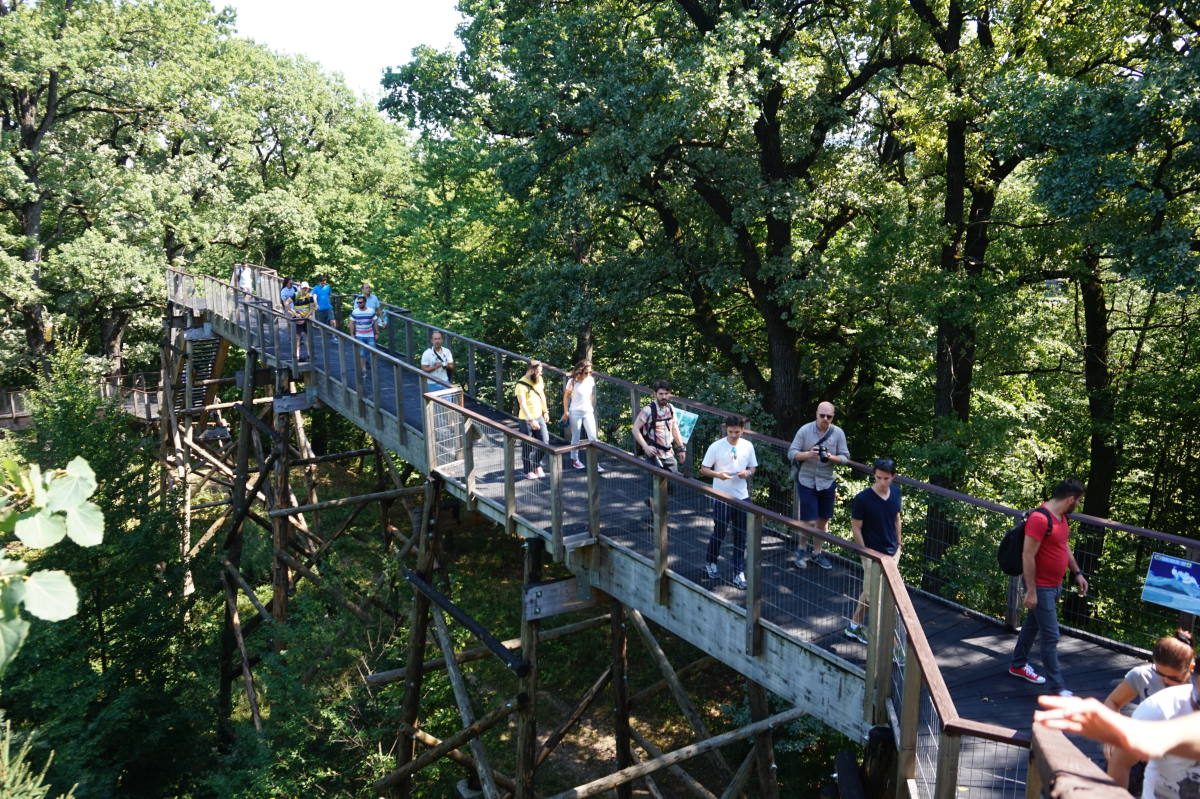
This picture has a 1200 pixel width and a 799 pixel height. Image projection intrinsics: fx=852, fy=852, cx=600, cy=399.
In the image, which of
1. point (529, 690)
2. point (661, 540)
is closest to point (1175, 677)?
point (661, 540)

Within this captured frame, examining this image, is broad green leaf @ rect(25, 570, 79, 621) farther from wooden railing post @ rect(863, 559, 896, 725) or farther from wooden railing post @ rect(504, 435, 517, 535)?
wooden railing post @ rect(504, 435, 517, 535)

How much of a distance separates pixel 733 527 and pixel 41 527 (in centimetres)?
522

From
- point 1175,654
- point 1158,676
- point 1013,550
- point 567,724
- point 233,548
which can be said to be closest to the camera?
point 1175,654

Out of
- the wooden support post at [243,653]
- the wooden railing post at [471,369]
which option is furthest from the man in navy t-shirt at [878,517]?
the wooden support post at [243,653]

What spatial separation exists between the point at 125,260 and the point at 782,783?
765 inches

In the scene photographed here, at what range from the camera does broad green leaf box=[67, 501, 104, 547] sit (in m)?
2.18

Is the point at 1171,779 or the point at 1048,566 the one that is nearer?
the point at 1171,779

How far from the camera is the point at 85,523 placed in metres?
2.21

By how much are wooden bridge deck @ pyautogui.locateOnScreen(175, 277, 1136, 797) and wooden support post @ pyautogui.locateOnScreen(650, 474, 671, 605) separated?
0.04 meters

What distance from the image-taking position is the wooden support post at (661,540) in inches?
274

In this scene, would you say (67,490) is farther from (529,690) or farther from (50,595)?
(529,690)

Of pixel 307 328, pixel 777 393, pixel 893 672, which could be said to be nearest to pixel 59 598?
pixel 893 672

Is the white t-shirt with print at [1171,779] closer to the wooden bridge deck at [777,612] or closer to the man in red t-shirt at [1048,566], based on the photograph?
the wooden bridge deck at [777,612]

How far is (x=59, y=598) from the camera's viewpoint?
2.21 metres
